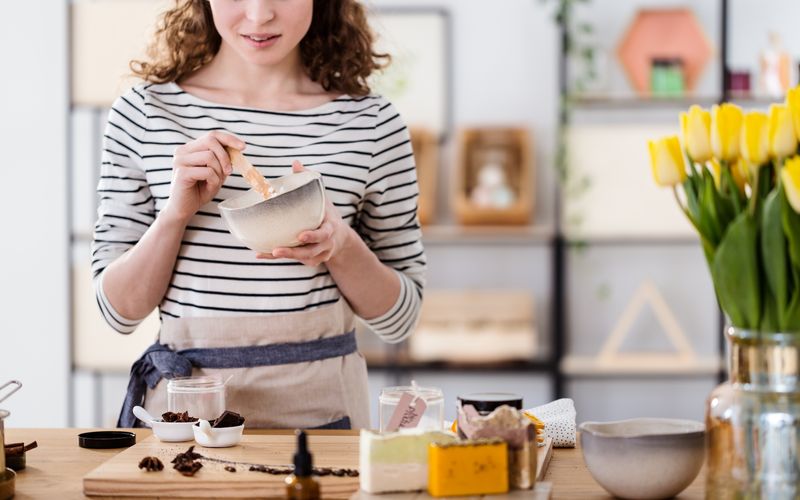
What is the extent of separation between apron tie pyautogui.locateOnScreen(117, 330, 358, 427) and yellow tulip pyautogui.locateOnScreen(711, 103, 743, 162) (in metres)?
0.76

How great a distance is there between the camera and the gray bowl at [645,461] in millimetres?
1111

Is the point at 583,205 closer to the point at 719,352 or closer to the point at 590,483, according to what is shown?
the point at 719,352

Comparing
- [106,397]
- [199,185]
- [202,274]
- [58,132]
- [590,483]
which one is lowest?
[106,397]

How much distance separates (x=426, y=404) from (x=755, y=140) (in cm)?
51

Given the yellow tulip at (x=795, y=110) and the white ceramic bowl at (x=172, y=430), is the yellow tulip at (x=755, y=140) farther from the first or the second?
the white ceramic bowl at (x=172, y=430)

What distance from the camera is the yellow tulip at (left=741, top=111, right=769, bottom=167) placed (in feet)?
3.36

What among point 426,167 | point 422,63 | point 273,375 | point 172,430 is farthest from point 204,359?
point 422,63

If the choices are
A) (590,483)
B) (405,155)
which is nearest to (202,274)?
(405,155)

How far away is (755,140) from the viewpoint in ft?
3.36

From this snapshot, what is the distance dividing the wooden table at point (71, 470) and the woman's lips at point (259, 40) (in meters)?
0.57

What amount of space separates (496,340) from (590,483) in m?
2.65

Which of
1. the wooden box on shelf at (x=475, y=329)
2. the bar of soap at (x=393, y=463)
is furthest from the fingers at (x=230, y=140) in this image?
the wooden box on shelf at (x=475, y=329)

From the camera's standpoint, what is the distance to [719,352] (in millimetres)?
4125

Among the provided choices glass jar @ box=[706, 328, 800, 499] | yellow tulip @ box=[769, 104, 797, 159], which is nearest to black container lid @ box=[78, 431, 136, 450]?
glass jar @ box=[706, 328, 800, 499]
